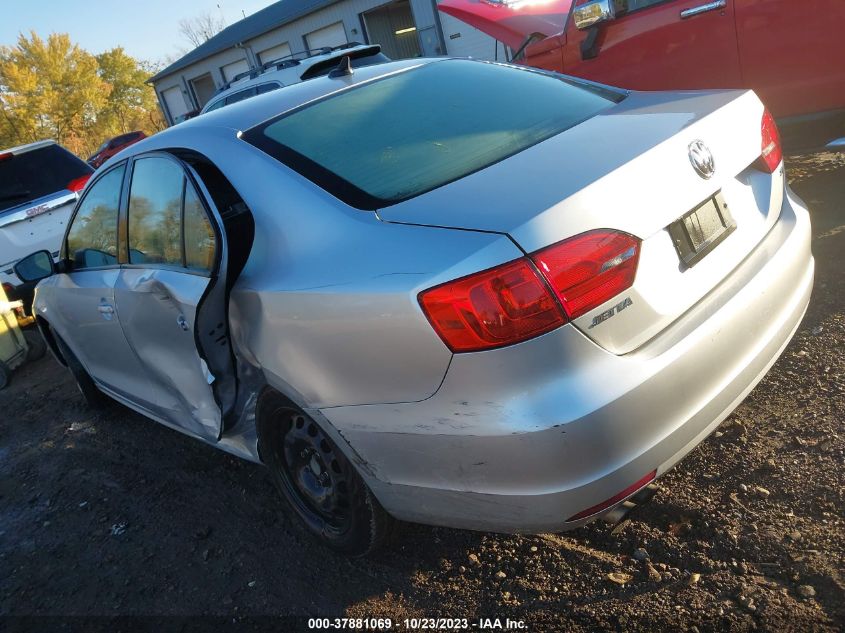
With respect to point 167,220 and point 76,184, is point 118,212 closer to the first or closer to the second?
point 167,220

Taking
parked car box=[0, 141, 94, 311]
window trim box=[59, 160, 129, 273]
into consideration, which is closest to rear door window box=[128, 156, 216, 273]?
window trim box=[59, 160, 129, 273]

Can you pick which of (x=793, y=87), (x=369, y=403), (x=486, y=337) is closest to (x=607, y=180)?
(x=486, y=337)

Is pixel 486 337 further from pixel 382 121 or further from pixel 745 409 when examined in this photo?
pixel 745 409

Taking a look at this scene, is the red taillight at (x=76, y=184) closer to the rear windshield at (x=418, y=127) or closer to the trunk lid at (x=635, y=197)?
the rear windshield at (x=418, y=127)

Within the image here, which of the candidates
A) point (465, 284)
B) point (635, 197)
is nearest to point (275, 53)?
point (635, 197)

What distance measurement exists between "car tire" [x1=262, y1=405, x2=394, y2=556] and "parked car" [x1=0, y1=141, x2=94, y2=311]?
19.3 feet

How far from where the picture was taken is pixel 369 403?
2219 mm

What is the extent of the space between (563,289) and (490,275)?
198 mm

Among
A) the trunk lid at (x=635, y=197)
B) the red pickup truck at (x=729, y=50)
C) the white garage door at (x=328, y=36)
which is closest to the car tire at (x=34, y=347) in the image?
the red pickup truck at (x=729, y=50)

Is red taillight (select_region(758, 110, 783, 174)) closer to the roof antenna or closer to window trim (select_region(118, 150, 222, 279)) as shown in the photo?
the roof antenna

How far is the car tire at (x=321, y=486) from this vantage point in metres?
2.58

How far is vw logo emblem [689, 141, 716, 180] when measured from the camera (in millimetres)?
2281

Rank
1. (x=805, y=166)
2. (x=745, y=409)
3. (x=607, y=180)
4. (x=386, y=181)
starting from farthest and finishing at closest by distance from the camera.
Answer: (x=805, y=166)
(x=745, y=409)
(x=386, y=181)
(x=607, y=180)

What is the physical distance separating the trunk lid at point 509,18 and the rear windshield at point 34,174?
4.66 meters
